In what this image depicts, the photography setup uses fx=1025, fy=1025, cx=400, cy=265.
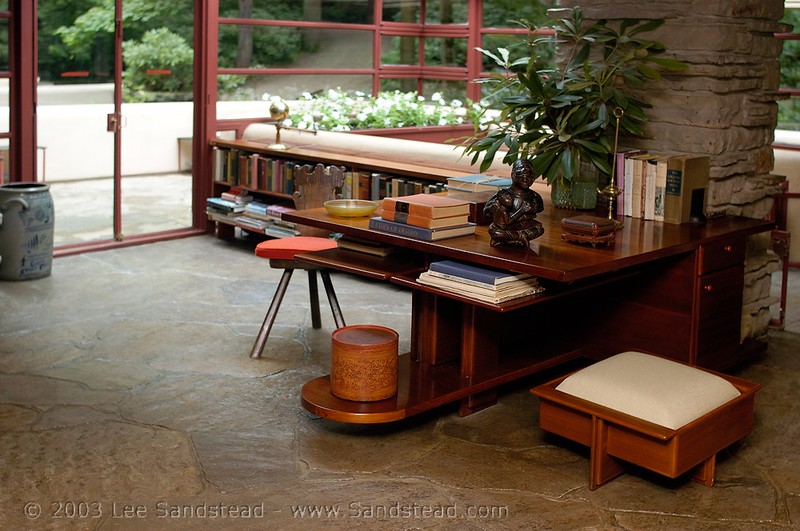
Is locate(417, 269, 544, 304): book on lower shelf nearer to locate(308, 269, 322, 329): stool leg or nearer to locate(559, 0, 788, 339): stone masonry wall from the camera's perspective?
locate(559, 0, 788, 339): stone masonry wall

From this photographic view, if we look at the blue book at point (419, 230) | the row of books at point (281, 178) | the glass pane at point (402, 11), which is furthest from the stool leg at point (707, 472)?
the glass pane at point (402, 11)

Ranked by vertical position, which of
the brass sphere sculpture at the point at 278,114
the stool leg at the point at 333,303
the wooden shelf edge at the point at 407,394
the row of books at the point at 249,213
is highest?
the brass sphere sculpture at the point at 278,114

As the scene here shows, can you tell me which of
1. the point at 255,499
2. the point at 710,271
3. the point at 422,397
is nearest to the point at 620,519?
the point at 422,397


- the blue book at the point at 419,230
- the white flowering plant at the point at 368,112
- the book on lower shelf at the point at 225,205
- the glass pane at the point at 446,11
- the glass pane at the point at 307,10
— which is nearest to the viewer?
the blue book at the point at 419,230

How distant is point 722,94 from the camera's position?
15.1 ft

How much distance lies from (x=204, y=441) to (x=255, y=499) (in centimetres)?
56

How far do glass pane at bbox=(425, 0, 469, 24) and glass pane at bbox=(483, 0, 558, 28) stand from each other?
0.19 m

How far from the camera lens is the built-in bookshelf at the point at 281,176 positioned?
6211 mm

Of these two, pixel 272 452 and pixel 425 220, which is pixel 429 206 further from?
pixel 272 452

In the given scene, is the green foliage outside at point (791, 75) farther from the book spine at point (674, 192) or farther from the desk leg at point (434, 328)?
the desk leg at point (434, 328)

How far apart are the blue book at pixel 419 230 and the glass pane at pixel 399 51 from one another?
207 inches

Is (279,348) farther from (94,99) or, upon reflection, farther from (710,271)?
(94,99)

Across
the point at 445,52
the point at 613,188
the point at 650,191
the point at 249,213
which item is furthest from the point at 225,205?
the point at 650,191

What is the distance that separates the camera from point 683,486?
3523 mm
